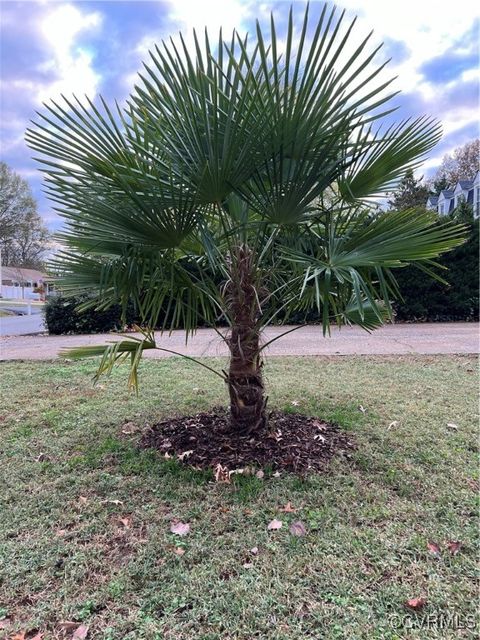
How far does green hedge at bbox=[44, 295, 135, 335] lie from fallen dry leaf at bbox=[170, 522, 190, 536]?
27.1ft

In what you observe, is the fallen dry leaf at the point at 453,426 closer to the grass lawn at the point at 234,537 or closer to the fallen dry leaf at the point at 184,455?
the grass lawn at the point at 234,537

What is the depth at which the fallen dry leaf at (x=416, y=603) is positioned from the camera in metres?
1.51

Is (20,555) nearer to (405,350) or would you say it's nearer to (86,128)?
(86,128)

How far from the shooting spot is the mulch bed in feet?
8.68

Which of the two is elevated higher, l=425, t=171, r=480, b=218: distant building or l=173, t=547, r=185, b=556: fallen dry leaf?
l=425, t=171, r=480, b=218: distant building

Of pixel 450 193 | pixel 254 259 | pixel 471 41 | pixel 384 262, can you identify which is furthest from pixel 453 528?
pixel 450 193

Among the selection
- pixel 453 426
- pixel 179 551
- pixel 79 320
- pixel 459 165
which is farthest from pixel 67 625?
pixel 459 165

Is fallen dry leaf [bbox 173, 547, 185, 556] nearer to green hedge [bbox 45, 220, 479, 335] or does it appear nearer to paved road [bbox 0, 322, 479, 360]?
paved road [bbox 0, 322, 479, 360]

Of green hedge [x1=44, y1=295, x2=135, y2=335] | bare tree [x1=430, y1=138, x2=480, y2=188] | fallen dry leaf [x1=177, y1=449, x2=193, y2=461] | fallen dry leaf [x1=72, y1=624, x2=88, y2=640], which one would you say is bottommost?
fallen dry leaf [x1=72, y1=624, x2=88, y2=640]

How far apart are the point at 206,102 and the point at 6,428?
3185mm

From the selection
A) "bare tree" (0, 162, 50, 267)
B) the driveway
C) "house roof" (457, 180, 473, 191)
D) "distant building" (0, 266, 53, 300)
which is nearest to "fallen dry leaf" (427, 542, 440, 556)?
the driveway

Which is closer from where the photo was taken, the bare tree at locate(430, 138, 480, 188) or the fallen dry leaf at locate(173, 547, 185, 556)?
the fallen dry leaf at locate(173, 547, 185, 556)

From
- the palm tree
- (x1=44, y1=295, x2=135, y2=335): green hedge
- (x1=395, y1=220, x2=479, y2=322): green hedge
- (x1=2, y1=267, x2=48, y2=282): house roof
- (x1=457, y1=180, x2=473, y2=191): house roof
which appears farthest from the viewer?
(x1=2, y1=267, x2=48, y2=282): house roof

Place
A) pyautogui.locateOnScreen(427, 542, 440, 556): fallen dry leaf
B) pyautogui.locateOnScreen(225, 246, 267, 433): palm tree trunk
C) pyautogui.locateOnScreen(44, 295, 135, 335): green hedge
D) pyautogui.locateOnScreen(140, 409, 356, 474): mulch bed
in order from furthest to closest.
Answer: pyautogui.locateOnScreen(44, 295, 135, 335): green hedge < pyautogui.locateOnScreen(225, 246, 267, 433): palm tree trunk < pyautogui.locateOnScreen(140, 409, 356, 474): mulch bed < pyautogui.locateOnScreen(427, 542, 440, 556): fallen dry leaf
